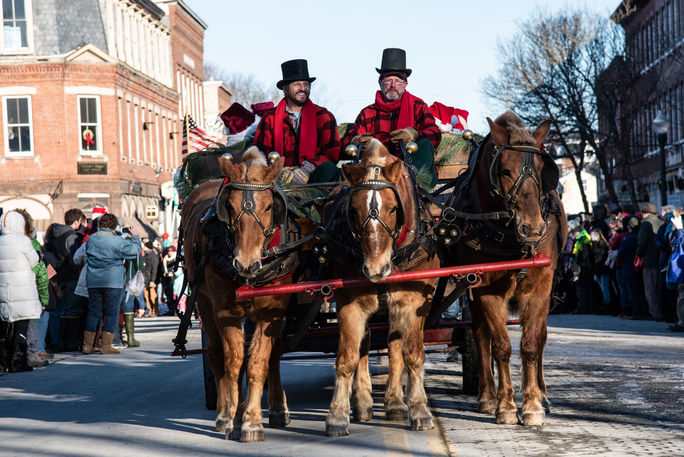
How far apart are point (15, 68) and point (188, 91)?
1886 centimetres

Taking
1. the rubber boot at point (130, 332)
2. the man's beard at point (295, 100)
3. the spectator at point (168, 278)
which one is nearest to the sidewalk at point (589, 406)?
the man's beard at point (295, 100)

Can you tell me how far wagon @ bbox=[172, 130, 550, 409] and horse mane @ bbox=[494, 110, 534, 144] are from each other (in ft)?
2.89

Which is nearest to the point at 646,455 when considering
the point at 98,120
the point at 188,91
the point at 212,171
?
the point at 212,171

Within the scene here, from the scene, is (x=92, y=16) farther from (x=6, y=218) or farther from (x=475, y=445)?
(x=475, y=445)

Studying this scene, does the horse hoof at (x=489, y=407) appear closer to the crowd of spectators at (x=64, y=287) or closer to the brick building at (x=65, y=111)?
the crowd of spectators at (x=64, y=287)

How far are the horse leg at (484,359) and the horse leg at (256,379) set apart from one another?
184 cm

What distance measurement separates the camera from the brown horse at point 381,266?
786cm

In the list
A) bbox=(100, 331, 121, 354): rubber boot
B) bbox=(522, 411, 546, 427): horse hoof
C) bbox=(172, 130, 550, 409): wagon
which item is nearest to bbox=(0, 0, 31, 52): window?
bbox=(100, 331, 121, 354): rubber boot

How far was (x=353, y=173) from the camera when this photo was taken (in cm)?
798

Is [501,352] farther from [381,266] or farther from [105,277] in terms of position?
[105,277]

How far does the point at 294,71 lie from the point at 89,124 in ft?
115

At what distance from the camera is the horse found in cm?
819

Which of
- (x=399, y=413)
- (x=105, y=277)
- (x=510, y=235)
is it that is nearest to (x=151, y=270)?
(x=105, y=277)

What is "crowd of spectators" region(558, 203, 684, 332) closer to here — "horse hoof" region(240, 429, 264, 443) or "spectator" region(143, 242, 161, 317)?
"horse hoof" region(240, 429, 264, 443)
